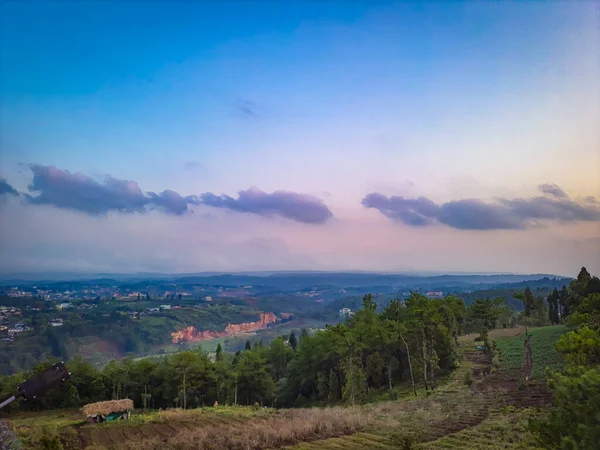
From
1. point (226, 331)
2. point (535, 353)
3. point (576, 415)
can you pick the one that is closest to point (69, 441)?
point (576, 415)

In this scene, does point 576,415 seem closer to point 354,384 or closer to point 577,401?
point 577,401

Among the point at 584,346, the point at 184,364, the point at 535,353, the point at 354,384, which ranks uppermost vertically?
the point at 584,346

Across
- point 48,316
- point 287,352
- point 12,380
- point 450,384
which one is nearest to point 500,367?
point 450,384

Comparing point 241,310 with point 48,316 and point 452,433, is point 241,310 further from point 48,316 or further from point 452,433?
point 452,433

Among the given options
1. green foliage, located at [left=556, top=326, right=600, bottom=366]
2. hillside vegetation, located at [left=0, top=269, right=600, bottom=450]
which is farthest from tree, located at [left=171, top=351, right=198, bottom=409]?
green foliage, located at [left=556, top=326, right=600, bottom=366]

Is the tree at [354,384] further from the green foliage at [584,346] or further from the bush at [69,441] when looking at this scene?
the green foliage at [584,346]
